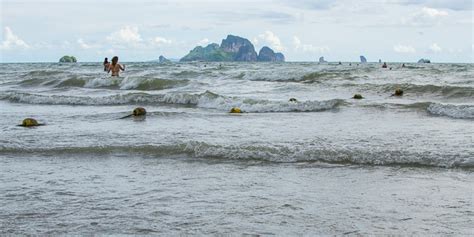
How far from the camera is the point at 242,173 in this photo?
687cm

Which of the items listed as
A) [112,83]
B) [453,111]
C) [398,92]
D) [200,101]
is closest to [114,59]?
[112,83]

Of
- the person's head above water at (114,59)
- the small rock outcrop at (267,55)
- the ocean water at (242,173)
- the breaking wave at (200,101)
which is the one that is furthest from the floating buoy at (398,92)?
the small rock outcrop at (267,55)

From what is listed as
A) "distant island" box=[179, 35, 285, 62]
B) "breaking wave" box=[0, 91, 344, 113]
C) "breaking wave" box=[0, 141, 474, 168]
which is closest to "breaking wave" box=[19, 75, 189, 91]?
"breaking wave" box=[0, 91, 344, 113]

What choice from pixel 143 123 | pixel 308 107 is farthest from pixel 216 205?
pixel 308 107

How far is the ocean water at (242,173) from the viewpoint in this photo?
15.9 feet

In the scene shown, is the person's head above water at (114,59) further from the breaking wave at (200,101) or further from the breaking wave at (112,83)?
the breaking wave at (200,101)

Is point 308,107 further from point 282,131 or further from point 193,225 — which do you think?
point 193,225

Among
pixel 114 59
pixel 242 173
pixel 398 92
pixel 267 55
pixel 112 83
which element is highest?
pixel 267 55

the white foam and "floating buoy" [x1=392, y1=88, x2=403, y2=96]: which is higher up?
"floating buoy" [x1=392, y1=88, x2=403, y2=96]

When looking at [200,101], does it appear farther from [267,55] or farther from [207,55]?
[267,55]

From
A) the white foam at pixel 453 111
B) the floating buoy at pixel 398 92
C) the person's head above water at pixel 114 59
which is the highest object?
the person's head above water at pixel 114 59

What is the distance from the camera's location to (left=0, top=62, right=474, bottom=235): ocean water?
4.86 m

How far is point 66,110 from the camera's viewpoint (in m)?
16.0

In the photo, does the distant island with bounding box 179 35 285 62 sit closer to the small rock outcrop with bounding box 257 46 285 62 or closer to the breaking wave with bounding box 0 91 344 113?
the small rock outcrop with bounding box 257 46 285 62
